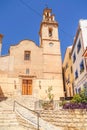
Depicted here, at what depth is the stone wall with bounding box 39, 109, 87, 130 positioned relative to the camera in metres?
10.5

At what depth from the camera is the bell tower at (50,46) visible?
81.9 feet

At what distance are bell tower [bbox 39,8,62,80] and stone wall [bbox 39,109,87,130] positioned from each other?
44.3 feet

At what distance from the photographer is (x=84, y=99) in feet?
45.4

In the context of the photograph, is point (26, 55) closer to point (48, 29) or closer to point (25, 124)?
point (48, 29)

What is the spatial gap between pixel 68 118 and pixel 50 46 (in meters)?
17.3

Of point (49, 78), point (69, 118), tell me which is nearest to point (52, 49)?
point (49, 78)

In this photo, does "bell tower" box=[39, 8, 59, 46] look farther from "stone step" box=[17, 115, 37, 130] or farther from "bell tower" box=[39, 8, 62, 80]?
"stone step" box=[17, 115, 37, 130]

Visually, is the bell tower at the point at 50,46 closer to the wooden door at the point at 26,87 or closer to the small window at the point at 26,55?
the small window at the point at 26,55

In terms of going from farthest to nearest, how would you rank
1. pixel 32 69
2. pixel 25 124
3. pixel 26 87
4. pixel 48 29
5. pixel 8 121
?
pixel 48 29 < pixel 32 69 < pixel 26 87 < pixel 8 121 < pixel 25 124

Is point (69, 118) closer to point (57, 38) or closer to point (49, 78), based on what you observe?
point (49, 78)

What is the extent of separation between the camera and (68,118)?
35.3ft

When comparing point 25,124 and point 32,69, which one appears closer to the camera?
point 25,124

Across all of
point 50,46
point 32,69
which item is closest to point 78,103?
point 32,69

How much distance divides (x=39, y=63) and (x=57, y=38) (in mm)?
5712
